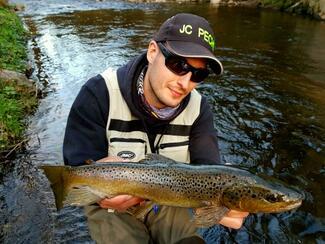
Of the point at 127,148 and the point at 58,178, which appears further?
the point at 127,148

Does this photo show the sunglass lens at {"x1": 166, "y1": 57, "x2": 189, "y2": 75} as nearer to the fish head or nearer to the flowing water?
the fish head

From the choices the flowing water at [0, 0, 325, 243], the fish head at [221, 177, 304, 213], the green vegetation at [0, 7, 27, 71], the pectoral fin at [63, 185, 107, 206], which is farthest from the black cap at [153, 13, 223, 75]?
the green vegetation at [0, 7, 27, 71]

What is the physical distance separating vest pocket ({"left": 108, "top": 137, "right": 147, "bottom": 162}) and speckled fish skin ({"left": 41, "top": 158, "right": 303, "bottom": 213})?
17.1 inches

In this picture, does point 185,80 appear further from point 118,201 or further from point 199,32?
point 118,201

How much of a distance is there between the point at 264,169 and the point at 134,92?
335cm

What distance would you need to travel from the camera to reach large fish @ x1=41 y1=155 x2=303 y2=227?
108 inches

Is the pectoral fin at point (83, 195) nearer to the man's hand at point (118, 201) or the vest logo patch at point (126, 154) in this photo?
the man's hand at point (118, 201)

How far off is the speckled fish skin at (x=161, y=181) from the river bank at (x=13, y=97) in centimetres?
329

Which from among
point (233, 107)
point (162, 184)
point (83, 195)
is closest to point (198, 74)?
point (162, 184)

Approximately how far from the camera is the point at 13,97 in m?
7.58

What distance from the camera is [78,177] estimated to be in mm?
2855

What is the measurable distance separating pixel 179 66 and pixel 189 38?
21 centimetres

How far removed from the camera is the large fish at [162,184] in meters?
2.76

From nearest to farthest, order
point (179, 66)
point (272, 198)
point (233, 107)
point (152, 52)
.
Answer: point (272, 198) → point (179, 66) → point (152, 52) → point (233, 107)
